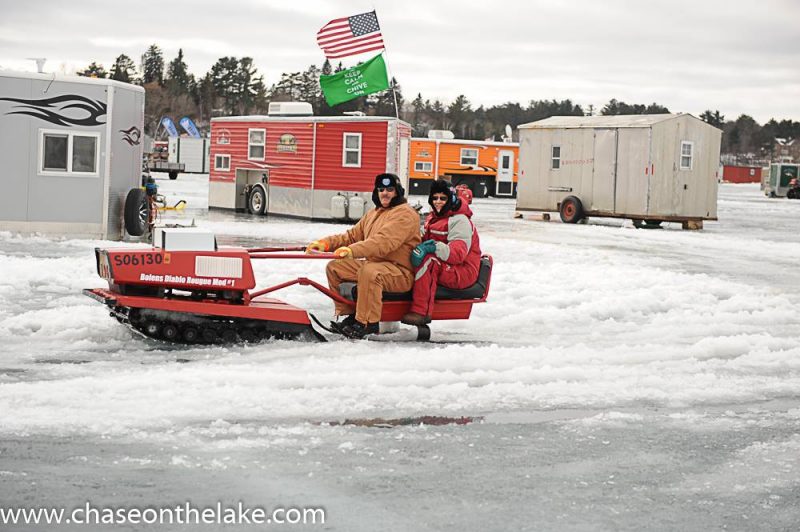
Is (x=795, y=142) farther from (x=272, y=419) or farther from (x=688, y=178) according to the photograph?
(x=272, y=419)

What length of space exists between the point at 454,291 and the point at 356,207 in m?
17.6

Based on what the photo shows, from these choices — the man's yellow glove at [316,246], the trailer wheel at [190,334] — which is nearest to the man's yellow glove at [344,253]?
the man's yellow glove at [316,246]

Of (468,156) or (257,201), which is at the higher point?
(468,156)

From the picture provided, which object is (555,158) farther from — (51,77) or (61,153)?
(51,77)

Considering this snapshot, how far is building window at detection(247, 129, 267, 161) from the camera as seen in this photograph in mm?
30406

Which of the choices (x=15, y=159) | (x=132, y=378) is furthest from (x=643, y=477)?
(x=15, y=159)

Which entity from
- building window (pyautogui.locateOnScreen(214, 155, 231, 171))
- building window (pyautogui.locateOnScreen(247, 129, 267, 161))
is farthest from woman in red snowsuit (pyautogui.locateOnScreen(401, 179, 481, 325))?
building window (pyautogui.locateOnScreen(214, 155, 231, 171))

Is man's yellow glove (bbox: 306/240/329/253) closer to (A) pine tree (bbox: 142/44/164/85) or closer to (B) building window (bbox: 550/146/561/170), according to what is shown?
(B) building window (bbox: 550/146/561/170)

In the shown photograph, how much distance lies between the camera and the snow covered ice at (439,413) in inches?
196

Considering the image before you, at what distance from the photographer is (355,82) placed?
27.2 m

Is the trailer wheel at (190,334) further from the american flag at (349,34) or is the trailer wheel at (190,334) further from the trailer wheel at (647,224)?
the trailer wheel at (647,224)

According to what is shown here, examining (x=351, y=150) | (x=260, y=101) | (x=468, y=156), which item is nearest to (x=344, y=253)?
(x=351, y=150)

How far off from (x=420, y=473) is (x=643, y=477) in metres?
1.12

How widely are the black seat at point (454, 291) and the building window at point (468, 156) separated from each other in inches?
1452
